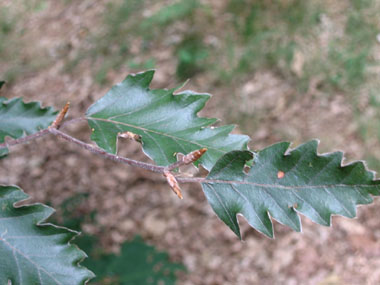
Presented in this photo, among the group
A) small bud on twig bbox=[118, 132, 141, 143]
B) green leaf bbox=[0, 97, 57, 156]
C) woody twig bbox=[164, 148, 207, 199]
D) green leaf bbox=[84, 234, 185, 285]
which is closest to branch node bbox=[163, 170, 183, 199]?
woody twig bbox=[164, 148, 207, 199]

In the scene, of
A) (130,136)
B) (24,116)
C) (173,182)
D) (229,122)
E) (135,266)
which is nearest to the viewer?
(173,182)

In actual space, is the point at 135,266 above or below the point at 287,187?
below

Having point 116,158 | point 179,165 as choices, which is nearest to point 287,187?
point 179,165

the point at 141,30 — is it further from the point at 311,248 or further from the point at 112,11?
the point at 311,248

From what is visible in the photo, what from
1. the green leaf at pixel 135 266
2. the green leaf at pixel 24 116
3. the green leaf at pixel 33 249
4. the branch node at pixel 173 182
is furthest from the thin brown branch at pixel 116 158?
the green leaf at pixel 135 266

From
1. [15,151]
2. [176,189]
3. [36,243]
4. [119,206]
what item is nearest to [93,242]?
[119,206]

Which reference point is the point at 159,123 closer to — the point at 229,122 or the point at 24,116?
the point at 24,116
